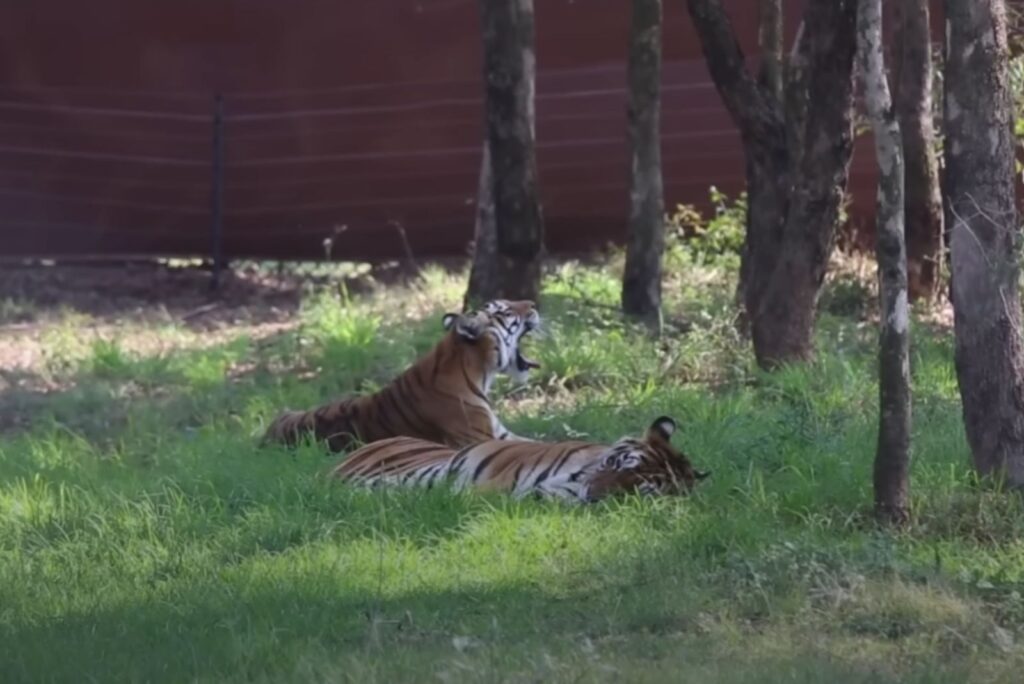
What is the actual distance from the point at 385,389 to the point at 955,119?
11.5 ft

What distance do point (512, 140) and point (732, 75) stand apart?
Result: 1480 millimetres

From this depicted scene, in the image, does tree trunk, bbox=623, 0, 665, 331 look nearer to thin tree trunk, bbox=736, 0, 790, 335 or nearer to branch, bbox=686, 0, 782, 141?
thin tree trunk, bbox=736, 0, 790, 335

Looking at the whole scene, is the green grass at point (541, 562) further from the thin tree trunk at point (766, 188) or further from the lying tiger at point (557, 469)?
the thin tree trunk at point (766, 188)

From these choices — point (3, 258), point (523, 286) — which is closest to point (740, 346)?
point (523, 286)

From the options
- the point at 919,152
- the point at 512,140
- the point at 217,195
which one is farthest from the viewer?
the point at 217,195

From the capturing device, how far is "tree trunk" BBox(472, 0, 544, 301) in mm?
10953

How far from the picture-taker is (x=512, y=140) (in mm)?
11125

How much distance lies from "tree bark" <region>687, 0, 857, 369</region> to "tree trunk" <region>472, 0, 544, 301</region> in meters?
1.12

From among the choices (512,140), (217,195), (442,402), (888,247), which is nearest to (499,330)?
(442,402)

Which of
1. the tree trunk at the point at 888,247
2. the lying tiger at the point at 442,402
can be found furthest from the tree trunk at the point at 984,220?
the lying tiger at the point at 442,402

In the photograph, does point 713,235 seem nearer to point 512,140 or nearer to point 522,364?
point 512,140

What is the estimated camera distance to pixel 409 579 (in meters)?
6.44

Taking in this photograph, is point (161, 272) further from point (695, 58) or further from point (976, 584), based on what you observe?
point (976, 584)

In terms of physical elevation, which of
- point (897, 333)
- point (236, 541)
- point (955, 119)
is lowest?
point (236, 541)
